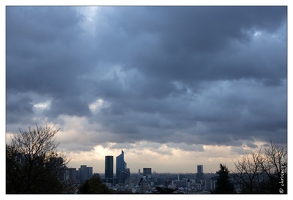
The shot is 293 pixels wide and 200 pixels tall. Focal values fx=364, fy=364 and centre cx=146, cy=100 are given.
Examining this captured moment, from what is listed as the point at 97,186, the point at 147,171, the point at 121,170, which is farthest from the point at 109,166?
the point at 147,171

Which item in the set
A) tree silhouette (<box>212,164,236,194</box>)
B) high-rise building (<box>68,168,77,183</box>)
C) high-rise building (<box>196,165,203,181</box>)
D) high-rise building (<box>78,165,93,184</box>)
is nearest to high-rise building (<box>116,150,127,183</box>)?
high-rise building (<box>78,165,93,184</box>)

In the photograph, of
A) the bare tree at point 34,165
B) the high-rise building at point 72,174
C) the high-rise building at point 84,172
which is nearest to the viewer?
the bare tree at point 34,165

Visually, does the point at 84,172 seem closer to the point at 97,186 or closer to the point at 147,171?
the point at 97,186

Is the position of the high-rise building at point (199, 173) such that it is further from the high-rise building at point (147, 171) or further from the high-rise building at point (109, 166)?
the high-rise building at point (109, 166)

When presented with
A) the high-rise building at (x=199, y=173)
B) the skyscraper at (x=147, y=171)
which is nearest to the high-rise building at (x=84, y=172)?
the skyscraper at (x=147, y=171)
